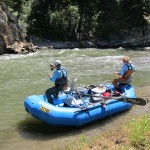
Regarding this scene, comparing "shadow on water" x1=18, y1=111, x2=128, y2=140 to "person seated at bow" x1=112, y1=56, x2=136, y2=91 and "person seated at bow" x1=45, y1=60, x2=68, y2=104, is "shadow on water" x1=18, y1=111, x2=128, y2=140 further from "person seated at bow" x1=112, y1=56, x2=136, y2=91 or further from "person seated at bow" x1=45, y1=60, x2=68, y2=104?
→ "person seated at bow" x1=112, y1=56, x2=136, y2=91

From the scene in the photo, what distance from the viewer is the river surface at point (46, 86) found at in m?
8.60

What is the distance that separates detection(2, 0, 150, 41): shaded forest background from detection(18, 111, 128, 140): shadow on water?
756 inches

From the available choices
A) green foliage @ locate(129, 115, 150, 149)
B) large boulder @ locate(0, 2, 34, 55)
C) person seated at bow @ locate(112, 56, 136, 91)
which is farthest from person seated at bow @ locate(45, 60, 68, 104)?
large boulder @ locate(0, 2, 34, 55)

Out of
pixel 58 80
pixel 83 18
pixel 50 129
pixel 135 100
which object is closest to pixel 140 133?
pixel 135 100

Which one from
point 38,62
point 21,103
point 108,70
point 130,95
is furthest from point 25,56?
point 130,95

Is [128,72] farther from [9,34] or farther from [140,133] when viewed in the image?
[9,34]

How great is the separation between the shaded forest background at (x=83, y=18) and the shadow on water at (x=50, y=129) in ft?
63.0

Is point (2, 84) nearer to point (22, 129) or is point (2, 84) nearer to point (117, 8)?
point (22, 129)

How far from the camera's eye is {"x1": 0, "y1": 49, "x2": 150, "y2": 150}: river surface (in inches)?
338

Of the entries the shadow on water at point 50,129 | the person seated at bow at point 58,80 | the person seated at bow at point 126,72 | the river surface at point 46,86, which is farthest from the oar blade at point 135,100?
the person seated at bow at point 58,80

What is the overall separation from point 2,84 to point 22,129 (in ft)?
17.7

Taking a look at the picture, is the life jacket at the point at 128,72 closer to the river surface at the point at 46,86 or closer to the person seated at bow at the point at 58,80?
the river surface at the point at 46,86

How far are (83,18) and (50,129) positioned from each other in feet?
72.0

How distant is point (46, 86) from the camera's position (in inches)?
544
